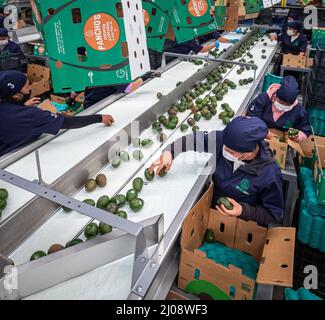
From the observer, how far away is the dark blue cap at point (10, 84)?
2.45 m

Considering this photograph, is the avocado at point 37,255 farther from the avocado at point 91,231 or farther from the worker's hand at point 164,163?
the worker's hand at point 164,163

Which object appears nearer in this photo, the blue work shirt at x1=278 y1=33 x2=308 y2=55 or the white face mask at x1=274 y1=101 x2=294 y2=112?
the white face mask at x1=274 y1=101 x2=294 y2=112

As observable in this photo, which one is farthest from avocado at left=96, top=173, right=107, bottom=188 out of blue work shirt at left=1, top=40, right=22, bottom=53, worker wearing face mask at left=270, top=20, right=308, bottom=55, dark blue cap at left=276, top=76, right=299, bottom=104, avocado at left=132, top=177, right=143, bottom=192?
worker wearing face mask at left=270, top=20, right=308, bottom=55

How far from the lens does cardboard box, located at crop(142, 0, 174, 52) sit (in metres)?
3.19

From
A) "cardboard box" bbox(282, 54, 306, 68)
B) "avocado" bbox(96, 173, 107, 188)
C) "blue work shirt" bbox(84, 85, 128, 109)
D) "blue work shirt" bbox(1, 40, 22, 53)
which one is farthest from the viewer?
"cardboard box" bbox(282, 54, 306, 68)

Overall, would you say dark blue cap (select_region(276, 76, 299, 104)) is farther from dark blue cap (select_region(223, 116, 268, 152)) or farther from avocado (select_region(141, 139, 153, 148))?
avocado (select_region(141, 139, 153, 148))

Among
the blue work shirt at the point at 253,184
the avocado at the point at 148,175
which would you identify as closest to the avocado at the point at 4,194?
the avocado at the point at 148,175

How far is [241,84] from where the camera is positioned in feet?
14.6

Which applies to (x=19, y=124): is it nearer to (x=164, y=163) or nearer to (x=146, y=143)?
(x=146, y=143)

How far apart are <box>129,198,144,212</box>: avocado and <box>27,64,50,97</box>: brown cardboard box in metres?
3.92

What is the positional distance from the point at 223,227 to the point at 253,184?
34 cm

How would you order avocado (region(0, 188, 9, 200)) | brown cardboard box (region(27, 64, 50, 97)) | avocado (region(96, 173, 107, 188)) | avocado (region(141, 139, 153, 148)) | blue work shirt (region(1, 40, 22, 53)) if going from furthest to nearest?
blue work shirt (region(1, 40, 22, 53))
brown cardboard box (region(27, 64, 50, 97))
avocado (region(141, 139, 153, 148))
avocado (region(96, 173, 107, 188))
avocado (region(0, 188, 9, 200))

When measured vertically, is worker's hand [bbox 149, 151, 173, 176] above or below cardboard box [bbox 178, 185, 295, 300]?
above
